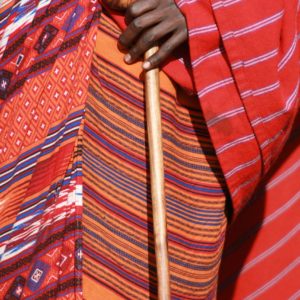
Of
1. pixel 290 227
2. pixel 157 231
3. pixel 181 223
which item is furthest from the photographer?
pixel 290 227

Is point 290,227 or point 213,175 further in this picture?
point 290,227

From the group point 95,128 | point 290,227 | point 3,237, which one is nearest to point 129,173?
point 95,128

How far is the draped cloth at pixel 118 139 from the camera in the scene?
185cm

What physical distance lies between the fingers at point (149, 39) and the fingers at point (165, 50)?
0.02 m

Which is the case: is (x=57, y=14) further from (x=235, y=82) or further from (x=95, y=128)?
(x=235, y=82)

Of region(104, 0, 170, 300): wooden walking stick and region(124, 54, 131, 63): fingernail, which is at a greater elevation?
region(124, 54, 131, 63): fingernail

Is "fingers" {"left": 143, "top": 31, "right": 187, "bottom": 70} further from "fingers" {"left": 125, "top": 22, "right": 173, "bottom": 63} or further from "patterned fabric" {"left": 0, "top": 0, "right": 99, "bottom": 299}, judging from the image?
"patterned fabric" {"left": 0, "top": 0, "right": 99, "bottom": 299}

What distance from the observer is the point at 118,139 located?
192 centimetres

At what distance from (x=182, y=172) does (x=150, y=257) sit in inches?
7.5

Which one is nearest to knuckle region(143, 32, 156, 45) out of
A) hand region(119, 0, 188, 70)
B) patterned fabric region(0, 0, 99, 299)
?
hand region(119, 0, 188, 70)

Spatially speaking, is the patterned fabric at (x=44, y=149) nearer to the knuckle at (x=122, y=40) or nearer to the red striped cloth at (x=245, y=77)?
the knuckle at (x=122, y=40)

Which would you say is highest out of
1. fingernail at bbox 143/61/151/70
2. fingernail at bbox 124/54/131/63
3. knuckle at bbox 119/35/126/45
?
knuckle at bbox 119/35/126/45

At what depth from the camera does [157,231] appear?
72.4 inches

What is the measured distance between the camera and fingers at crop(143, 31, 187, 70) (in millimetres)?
1880
